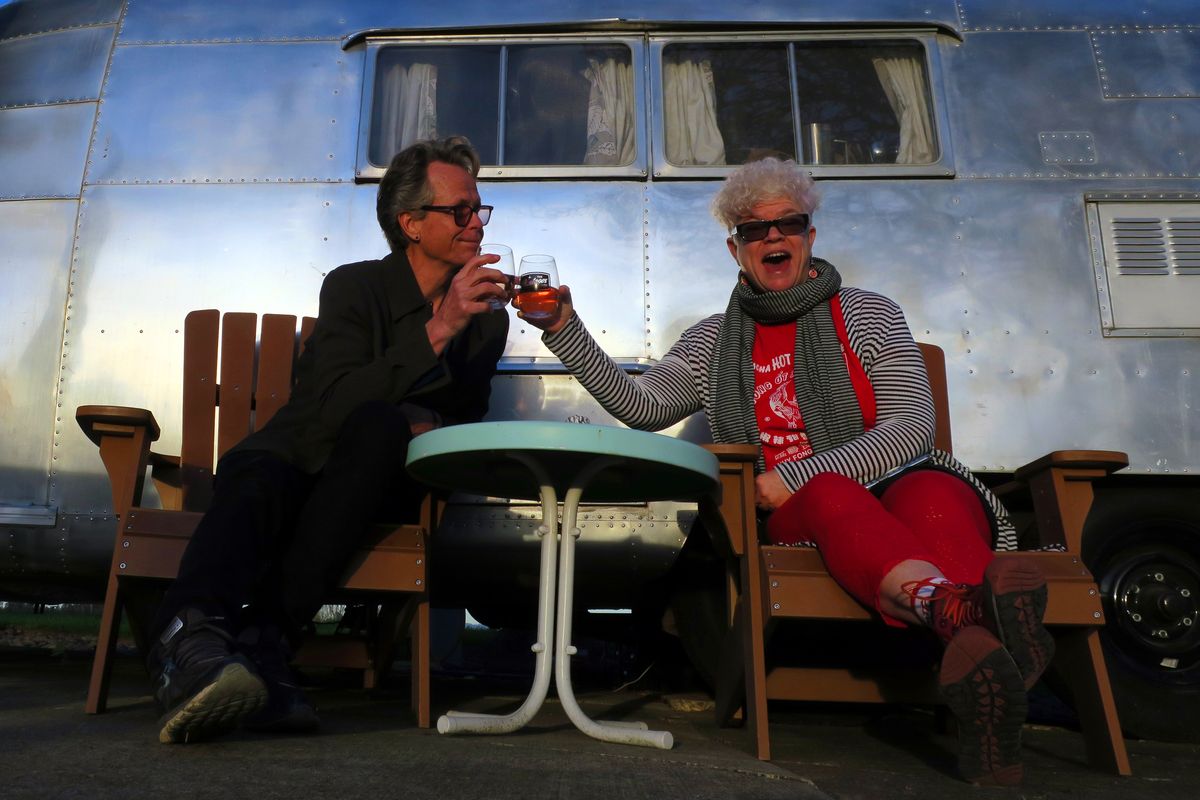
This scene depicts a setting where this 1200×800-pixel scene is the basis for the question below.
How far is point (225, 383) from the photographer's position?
3.31 meters

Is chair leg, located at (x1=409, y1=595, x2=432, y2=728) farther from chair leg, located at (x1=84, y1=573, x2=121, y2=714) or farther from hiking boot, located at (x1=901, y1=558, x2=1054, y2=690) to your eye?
hiking boot, located at (x1=901, y1=558, x2=1054, y2=690)

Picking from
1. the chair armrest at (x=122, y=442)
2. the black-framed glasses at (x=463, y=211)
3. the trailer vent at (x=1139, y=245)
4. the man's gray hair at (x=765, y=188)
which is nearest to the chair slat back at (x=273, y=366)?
the chair armrest at (x=122, y=442)

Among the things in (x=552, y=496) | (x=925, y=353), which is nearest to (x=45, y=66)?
(x=552, y=496)

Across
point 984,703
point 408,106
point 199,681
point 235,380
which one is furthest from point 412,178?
point 984,703

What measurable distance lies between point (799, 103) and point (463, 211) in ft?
4.39

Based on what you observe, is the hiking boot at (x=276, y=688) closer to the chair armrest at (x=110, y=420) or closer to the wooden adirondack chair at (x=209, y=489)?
the wooden adirondack chair at (x=209, y=489)

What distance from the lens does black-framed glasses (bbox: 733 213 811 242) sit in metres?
2.95

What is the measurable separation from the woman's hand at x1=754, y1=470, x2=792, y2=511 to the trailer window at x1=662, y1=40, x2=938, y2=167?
1.41 meters

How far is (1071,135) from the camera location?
11.7 feet

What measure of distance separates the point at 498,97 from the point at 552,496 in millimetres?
1814

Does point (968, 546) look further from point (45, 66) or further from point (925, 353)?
point (45, 66)

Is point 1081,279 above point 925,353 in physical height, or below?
above

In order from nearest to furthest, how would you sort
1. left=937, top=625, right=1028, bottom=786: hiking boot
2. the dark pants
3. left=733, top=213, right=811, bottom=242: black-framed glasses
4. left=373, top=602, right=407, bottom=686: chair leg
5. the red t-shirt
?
left=937, top=625, right=1028, bottom=786: hiking boot < the dark pants < the red t-shirt < left=733, top=213, right=811, bottom=242: black-framed glasses < left=373, top=602, right=407, bottom=686: chair leg

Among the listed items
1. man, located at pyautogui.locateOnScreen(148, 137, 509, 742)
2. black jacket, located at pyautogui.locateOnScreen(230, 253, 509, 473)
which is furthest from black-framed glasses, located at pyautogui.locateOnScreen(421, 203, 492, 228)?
black jacket, located at pyautogui.locateOnScreen(230, 253, 509, 473)
